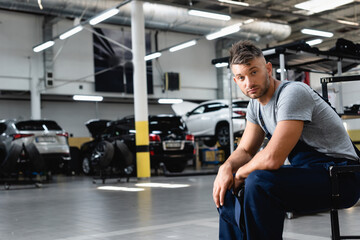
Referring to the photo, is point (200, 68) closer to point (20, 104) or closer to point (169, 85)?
point (169, 85)

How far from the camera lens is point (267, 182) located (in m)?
2.01

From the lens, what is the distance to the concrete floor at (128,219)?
4434 mm

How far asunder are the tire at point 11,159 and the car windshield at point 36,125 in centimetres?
228

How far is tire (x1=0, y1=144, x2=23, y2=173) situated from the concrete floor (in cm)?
203

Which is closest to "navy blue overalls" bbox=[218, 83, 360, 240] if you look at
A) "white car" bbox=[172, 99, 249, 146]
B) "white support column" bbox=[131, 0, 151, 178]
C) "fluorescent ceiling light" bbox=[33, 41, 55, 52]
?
"white support column" bbox=[131, 0, 151, 178]

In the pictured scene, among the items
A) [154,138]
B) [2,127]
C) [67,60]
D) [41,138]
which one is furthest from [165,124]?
[67,60]

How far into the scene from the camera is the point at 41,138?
12.5 meters

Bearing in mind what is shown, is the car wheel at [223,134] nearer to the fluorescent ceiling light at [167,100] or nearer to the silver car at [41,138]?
the silver car at [41,138]

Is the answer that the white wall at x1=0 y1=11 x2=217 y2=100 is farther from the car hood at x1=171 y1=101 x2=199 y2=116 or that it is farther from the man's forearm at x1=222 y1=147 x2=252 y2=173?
the man's forearm at x1=222 y1=147 x2=252 y2=173

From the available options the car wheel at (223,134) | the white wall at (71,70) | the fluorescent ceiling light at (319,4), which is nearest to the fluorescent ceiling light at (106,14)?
the white wall at (71,70)

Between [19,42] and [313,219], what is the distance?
16765 millimetres

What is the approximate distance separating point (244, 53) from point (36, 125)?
446 inches

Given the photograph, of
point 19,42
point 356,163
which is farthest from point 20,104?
point 356,163

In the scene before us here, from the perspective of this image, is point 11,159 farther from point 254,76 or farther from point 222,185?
point 254,76
